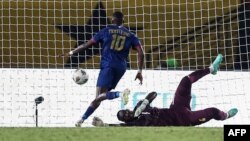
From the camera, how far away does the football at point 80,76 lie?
9672 mm

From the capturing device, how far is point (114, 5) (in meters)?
12.6

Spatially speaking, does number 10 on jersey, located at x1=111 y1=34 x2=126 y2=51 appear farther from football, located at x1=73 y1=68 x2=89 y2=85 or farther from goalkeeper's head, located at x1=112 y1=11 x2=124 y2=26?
football, located at x1=73 y1=68 x2=89 y2=85

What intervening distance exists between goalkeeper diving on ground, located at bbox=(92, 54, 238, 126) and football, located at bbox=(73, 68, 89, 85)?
79 cm

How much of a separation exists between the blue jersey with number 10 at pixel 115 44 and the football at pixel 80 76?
2.50 ft

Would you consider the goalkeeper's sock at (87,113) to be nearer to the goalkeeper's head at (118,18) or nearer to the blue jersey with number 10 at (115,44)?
the blue jersey with number 10 at (115,44)

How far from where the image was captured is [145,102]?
9.61 meters

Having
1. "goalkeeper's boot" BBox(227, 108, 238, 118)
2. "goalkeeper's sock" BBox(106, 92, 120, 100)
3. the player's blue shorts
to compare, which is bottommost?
"goalkeeper's boot" BBox(227, 108, 238, 118)

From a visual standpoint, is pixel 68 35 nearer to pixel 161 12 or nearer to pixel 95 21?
pixel 95 21

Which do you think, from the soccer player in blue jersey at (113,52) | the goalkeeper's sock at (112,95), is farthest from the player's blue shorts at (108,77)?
the goalkeeper's sock at (112,95)

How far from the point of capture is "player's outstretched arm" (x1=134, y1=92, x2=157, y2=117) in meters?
9.25

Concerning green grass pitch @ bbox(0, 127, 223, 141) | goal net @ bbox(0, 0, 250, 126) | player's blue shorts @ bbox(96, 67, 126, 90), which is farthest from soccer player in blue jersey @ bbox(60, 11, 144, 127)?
green grass pitch @ bbox(0, 127, 223, 141)

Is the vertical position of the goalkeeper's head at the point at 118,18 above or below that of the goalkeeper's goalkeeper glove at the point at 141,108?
above

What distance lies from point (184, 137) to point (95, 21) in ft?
22.8

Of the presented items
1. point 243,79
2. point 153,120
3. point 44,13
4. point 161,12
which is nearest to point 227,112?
point 243,79
